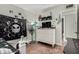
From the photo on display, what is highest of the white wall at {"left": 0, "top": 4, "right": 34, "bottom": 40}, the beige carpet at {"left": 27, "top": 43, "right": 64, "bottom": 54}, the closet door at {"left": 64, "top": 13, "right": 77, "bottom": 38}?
the white wall at {"left": 0, "top": 4, "right": 34, "bottom": 40}

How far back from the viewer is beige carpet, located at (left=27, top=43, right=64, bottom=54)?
121 centimetres

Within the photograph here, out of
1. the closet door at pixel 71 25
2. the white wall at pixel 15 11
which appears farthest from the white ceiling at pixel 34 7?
the closet door at pixel 71 25

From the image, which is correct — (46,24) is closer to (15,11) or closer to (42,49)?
(42,49)

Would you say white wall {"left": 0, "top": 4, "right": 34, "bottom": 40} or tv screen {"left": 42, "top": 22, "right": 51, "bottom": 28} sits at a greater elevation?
white wall {"left": 0, "top": 4, "right": 34, "bottom": 40}

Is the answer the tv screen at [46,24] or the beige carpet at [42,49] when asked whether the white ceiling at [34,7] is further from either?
the beige carpet at [42,49]

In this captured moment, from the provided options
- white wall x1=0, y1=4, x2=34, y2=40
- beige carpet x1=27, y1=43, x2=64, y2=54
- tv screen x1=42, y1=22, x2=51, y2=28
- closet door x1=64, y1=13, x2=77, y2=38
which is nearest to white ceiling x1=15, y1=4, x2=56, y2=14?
white wall x1=0, y1=4, x2=34, y2=40

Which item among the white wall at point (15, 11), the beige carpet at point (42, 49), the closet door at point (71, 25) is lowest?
the beige carpet at point (42, 49)

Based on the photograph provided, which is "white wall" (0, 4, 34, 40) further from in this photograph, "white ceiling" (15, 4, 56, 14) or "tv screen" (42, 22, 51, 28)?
"tv screen" (42, 22, 51, 28)

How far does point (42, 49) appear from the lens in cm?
121

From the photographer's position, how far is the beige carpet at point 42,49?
1209 mm

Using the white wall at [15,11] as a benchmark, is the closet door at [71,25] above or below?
below

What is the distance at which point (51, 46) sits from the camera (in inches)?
48.2

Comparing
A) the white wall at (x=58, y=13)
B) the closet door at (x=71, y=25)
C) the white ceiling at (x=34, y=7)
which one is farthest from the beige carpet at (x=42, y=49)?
the white ceiling at (x=34, y=7)
